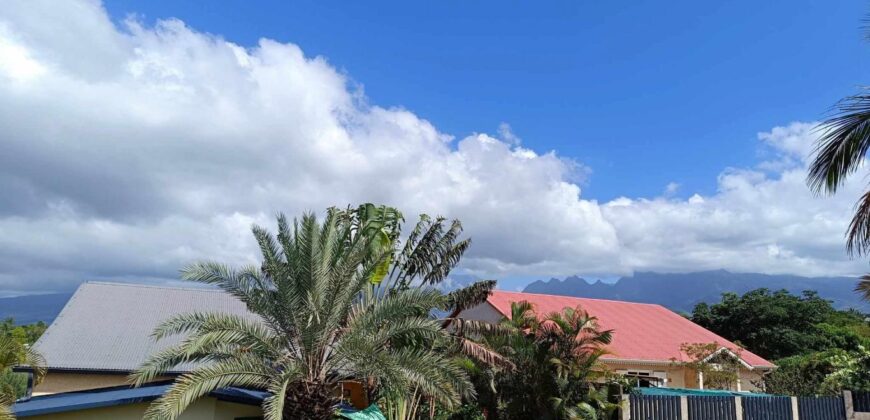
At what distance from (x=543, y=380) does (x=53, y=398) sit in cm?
1380

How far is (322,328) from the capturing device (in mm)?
13812

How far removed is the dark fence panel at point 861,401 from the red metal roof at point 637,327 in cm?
1087

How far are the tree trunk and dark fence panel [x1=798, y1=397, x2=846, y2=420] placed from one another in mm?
12626

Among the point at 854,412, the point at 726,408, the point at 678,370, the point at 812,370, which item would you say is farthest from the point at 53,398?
the point at 812,370

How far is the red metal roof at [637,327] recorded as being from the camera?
94.7ft

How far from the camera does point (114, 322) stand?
25.5m

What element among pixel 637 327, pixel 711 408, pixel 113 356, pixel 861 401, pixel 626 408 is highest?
pixel 637 327

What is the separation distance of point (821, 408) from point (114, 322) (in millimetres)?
25330

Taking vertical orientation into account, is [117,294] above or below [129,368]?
above

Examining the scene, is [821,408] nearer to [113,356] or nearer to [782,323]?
[113,356]

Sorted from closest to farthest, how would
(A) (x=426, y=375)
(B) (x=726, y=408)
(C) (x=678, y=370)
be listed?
(A) (x=426, y=375) → (B) (x=726, y=408) → (C) (x=678, y=370)

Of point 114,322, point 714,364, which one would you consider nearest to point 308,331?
point 114,322

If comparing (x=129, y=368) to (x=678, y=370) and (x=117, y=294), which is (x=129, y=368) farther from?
(x=678, y=370)

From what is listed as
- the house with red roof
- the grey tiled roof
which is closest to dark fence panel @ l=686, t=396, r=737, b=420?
the house with red roof
